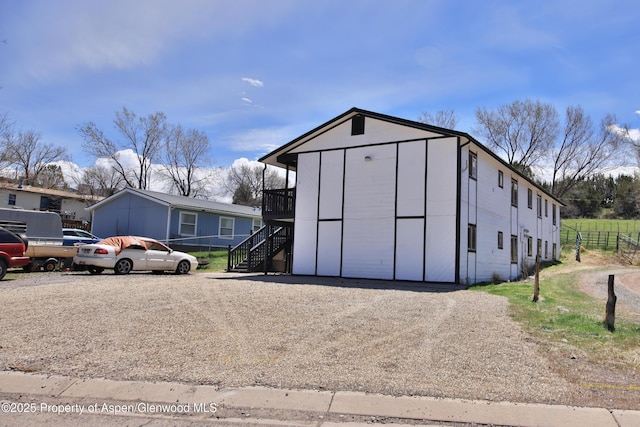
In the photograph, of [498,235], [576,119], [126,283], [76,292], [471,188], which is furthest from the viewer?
[576,119]

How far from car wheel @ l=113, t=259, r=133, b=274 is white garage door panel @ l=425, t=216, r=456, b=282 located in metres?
11.1

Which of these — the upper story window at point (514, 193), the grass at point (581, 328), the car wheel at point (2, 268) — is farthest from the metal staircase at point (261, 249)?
the grass at point (581, 328)

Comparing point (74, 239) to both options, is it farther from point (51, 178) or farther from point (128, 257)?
point (51, 178)

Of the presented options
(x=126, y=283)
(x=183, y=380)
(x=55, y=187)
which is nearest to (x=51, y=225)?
(x=126, y=283)

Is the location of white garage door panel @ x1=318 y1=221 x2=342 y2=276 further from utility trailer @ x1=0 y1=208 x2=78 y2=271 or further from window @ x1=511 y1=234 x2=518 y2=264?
utility trailer @ x1=0 y1=208 x2=78 y2=271

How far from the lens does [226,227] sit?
106ft

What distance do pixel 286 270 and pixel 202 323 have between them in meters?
15.8

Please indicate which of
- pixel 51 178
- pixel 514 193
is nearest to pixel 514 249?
pixel 514 193

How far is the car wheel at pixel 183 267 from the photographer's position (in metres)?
19.2

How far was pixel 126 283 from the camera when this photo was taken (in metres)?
13.5

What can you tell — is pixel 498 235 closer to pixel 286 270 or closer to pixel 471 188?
pixel 471 188

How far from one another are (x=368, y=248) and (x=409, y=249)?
66.5 inches

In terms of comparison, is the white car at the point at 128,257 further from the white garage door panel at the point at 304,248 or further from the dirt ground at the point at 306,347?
the dirt ground at the point at 306,347

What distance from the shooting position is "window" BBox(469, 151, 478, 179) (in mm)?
18281
